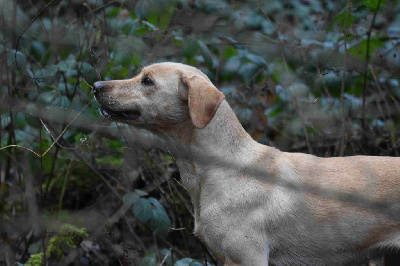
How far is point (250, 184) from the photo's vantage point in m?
3.90

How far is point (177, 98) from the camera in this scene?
4.04 m

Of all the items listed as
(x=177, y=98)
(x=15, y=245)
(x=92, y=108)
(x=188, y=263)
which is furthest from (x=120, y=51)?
(x=15, y=245)

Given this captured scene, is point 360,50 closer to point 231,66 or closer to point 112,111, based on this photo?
point 231,66

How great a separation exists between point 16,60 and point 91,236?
5.71 ft

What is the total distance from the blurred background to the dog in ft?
2.81

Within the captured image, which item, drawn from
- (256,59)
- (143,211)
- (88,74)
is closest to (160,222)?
(143,211)

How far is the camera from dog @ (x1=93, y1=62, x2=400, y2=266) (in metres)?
3.81

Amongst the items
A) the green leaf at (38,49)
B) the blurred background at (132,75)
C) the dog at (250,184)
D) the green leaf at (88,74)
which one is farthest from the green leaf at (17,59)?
the dog at (250,184)

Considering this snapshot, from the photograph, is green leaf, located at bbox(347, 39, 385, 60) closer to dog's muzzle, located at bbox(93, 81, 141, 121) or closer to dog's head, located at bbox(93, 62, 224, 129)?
dog's head, located at bbox(93, 62, 224, 129)

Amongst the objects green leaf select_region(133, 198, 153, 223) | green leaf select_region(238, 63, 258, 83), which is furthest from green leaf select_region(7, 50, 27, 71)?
green leaf select_region(238, 63, 258, 83)

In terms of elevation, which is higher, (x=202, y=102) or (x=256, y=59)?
(x=202, y=102)

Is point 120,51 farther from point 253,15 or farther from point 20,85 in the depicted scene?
point 253,15

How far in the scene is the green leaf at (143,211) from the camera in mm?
4781

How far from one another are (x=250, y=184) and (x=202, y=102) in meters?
0.60
